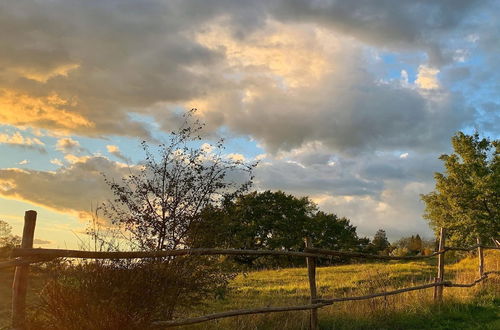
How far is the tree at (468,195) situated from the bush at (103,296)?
3302 centimetres

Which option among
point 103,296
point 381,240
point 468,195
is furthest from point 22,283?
point 381,240

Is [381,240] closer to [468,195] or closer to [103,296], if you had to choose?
[468,195]

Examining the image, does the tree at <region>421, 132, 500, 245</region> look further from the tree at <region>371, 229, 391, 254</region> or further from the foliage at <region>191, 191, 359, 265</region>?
the tree at <region>371, 229, 391, 254</region>

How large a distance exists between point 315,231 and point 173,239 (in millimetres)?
42824

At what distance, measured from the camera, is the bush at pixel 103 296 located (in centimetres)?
511

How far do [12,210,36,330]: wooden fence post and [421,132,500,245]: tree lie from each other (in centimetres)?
3431

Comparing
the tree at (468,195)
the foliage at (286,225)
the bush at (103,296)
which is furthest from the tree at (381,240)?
the bush at (103,296)

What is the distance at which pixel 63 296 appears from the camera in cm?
512

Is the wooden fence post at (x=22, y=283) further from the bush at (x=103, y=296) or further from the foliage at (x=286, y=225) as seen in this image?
the foliage at (x=286, y=225)

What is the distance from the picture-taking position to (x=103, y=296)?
5281 millimetres

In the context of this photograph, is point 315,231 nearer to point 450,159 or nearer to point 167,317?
point 450,159

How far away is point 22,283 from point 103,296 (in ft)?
2.85

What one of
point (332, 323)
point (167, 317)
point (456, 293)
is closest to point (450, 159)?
point (456, 293)

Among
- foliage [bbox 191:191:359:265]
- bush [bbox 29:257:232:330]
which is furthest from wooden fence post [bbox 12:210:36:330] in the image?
foliage [bbox 191:191:359:265]
